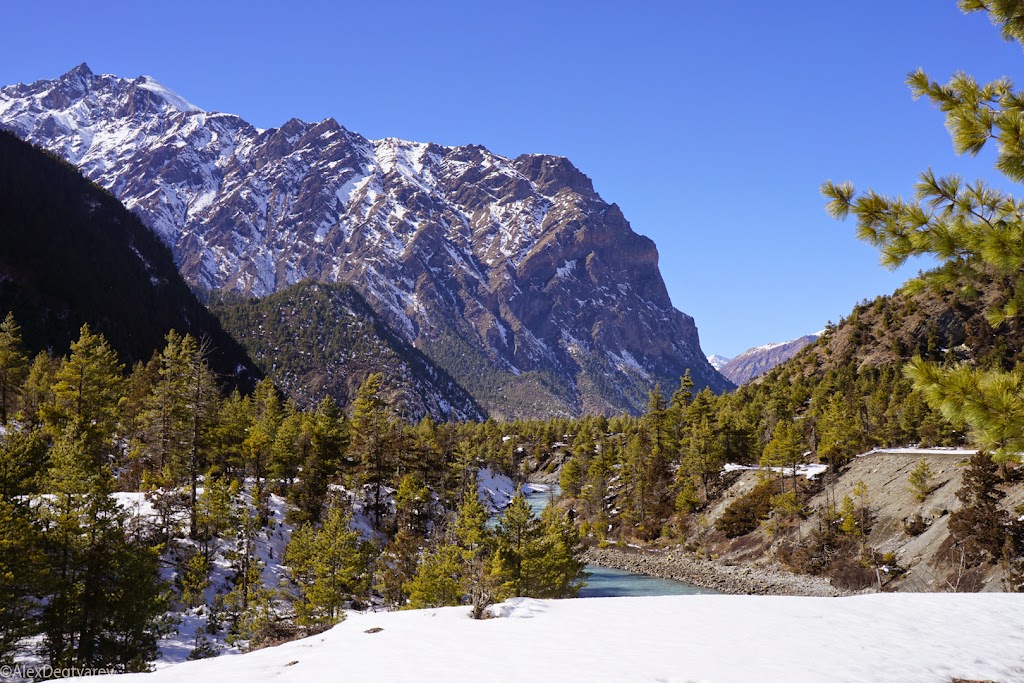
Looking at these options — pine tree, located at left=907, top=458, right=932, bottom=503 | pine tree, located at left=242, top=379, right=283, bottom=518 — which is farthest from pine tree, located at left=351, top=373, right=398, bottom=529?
pine tree, located at left=907, top=458, right=932, bottom=503

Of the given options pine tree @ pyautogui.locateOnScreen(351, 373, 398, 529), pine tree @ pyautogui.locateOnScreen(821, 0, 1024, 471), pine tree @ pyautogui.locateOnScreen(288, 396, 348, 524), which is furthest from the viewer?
pine tree @ pyautogui.locateOnScreen(351, 373, 398, 529)

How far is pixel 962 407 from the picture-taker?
7.18 meters

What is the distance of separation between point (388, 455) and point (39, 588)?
1366 inches

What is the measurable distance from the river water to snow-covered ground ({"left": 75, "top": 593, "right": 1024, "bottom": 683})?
3049cm

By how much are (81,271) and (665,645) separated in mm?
162401

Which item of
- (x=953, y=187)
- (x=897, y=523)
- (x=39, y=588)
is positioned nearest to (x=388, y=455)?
(x=39, y=588)

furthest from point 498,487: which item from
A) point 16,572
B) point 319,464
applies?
point 16,572

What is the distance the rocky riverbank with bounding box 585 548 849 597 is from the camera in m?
45.6

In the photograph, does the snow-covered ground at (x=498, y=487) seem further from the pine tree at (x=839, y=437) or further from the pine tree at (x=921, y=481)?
the pine tree at (x=921, y=481)

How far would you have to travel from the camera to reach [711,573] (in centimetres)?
5262

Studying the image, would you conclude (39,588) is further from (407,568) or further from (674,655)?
(674,655)

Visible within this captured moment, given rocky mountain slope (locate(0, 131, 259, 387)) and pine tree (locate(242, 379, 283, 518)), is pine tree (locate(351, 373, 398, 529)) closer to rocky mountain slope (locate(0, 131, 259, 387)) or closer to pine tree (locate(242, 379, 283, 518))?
pine tree (locate(242, 379, 283, 518))

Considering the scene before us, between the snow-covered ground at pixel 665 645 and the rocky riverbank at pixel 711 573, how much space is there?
1248 inches

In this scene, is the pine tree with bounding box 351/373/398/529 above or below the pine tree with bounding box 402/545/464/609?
above
